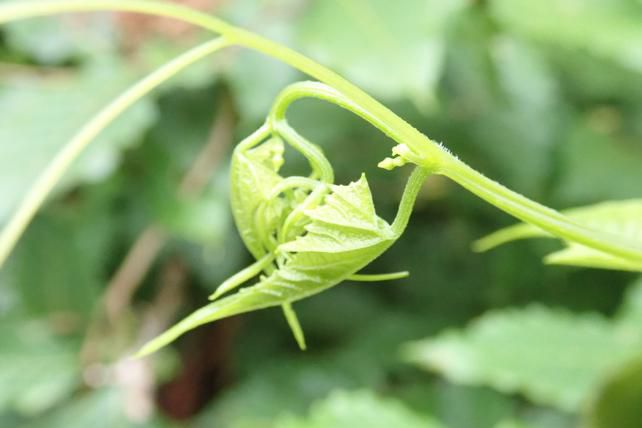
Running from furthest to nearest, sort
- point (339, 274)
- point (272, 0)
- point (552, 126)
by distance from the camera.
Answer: point (552, 126)
point (272, 0)
point (339, 274)

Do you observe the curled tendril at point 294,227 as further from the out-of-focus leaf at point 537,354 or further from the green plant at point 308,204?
the out-of-focus leaf at point 537,354

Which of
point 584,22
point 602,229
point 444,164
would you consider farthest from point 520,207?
point 584,22

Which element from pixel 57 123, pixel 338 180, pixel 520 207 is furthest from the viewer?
pixel 338 180

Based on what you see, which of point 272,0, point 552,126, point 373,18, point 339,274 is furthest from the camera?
point 552,126

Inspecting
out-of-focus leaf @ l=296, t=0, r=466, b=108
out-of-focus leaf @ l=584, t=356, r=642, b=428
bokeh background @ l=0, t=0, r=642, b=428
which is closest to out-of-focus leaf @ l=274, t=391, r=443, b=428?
bokeh background @ l=0, t=0, r=642, b=428

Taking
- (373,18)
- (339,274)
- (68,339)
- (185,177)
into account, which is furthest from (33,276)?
(339,274)

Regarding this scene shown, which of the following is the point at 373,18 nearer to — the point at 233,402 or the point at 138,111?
the point at 138,111

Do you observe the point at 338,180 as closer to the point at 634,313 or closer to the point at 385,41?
the point at 385,41
